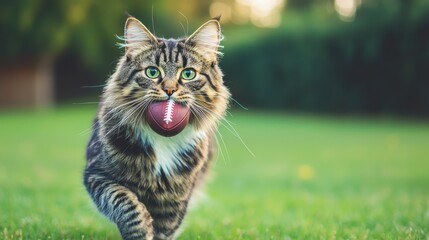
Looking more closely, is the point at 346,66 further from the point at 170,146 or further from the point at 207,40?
the point at 170,146

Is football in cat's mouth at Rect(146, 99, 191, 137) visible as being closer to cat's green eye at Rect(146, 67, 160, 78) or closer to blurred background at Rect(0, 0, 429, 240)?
cat's green eye at Rect(146, 67, 160, 78)

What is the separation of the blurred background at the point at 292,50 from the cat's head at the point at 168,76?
1644 cm

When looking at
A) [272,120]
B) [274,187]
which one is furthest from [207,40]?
[272,120]

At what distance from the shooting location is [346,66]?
75.0 feet

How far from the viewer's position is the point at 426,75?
21109 millimetres

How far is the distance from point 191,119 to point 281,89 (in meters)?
21.6

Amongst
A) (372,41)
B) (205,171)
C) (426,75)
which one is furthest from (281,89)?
(205,171)

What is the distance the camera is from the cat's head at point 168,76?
12.9 feet

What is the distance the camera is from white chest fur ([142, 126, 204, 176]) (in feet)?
13.2

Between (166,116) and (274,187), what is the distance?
5143 millimetres

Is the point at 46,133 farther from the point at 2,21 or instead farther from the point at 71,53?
the point at 71,53

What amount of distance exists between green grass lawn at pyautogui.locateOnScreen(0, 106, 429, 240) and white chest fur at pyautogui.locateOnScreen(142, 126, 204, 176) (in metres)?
0.59

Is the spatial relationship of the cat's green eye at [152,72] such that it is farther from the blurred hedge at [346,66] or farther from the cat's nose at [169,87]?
the blurred hedge at [346,66]

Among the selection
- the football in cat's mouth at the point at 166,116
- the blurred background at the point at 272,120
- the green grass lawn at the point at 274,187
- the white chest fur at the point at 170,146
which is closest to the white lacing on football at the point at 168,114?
the football in cat's mouth at the point at 166,116
